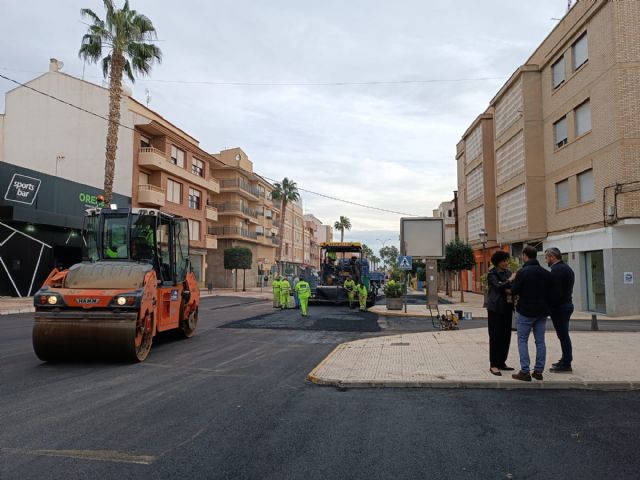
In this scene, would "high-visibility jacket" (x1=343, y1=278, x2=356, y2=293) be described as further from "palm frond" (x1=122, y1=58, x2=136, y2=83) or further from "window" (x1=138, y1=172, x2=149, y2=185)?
"window" (x1=138, y1=172, x2=149, y2=185)

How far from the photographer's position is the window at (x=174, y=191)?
39406 mm

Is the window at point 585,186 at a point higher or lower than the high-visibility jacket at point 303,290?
higher

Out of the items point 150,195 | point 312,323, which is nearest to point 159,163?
point 150,195

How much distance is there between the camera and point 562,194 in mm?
23156

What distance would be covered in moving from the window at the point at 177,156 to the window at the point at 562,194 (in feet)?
93.7

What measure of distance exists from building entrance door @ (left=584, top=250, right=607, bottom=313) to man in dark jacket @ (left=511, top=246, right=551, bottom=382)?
50.0 feet

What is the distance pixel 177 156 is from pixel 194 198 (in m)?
4.68

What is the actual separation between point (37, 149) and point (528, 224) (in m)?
32.7

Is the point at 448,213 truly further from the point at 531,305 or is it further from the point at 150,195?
the point at 531,305

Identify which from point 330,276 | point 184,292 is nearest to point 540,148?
point 330,276

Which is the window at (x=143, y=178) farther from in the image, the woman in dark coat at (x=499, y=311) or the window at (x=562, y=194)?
the woman in dark coat at (x=499, y=311)

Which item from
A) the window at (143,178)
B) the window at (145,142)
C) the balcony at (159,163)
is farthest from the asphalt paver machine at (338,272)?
the window at (145,142)

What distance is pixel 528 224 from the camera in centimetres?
2509

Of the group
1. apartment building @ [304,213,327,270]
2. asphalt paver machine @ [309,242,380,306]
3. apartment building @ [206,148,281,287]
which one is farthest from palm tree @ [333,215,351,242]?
asphalt paver machine @ [309,242,380,306]
